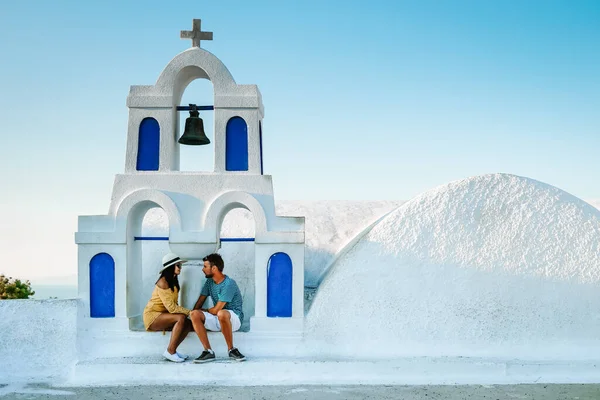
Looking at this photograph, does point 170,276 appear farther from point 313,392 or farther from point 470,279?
→ point 470,279

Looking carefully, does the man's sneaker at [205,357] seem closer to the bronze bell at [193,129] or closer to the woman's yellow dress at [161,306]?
the woman's yellow dress at [161,306]

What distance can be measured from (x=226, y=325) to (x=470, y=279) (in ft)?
10.9

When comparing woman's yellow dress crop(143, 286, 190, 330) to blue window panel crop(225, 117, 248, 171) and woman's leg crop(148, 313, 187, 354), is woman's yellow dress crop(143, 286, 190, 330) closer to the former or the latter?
woman's leg crop(148, 313, 187, 354)

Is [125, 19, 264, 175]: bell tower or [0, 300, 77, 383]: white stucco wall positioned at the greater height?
[125, 19, 264, 175]: bell tower

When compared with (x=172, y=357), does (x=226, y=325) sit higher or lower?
higher

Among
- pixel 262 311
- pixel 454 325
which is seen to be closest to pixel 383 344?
pixel 454 325

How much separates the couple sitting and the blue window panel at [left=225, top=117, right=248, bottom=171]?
51.1 inches

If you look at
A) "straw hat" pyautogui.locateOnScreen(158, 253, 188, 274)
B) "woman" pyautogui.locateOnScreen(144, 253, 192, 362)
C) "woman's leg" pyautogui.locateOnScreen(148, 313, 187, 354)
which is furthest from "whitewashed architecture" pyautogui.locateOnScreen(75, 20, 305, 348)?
"woman's leg" pyautogui.locateOnScreen(148, 313, 187, 354)

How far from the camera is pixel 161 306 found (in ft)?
25.8

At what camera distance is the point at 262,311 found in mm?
8125

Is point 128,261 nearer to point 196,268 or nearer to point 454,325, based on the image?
point 196,268

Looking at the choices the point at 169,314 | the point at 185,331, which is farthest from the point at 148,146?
the point at 185,331

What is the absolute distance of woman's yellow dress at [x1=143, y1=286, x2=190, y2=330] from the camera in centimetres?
775

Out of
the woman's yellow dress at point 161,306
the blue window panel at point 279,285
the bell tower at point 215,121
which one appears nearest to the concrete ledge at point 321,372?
the woman's yellow dress at point 161,306
